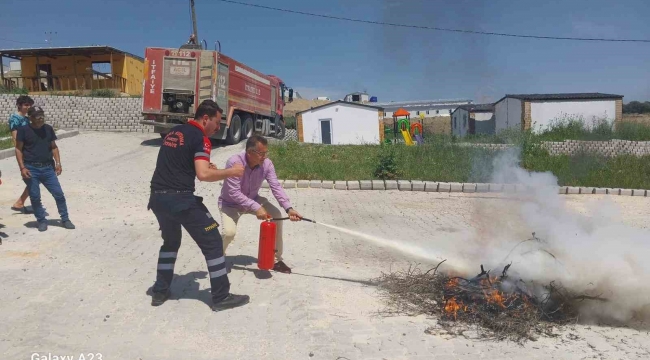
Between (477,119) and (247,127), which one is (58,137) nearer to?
(247,127)

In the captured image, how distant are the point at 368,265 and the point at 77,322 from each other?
3328 mm

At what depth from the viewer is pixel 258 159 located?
5422mm

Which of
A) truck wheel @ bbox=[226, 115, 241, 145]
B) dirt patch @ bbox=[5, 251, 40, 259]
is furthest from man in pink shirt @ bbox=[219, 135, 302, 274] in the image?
truck wheel @ bbox=[226, 115, 241, 145]

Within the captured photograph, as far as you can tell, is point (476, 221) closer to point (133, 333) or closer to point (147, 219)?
point (147, 219)

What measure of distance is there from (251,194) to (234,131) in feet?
45.3

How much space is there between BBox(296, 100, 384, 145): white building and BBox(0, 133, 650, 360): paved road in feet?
69.2

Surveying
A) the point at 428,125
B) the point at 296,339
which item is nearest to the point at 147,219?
the point at 296,339

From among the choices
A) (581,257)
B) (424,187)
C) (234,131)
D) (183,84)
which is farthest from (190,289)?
(234,131)

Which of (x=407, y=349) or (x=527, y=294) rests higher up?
(x=527, y=294)

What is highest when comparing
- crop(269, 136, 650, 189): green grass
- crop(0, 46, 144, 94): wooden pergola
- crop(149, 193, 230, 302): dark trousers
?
crop(0, 46, 144, 94): wooden pergola

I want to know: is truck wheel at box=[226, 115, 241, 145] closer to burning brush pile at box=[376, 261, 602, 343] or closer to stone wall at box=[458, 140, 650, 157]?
stone wall at box=[458, 140, 650, 157]

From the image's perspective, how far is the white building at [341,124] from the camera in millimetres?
30062

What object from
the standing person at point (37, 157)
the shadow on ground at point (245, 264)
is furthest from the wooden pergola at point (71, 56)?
the shadow on ground at point (245, 264)

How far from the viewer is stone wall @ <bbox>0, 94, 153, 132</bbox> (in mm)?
22281
